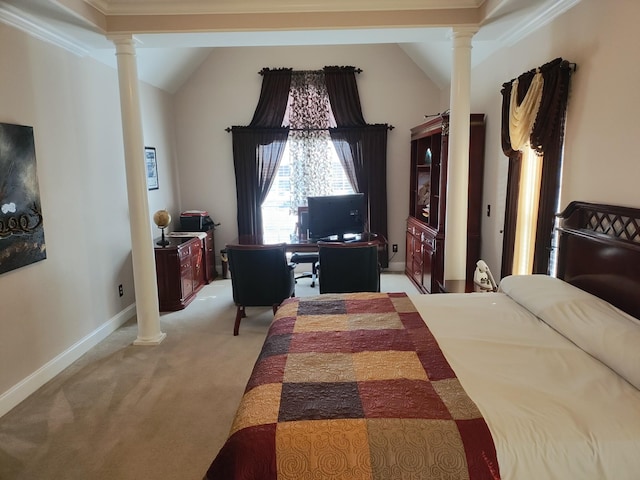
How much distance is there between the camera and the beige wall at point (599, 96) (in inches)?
82.8

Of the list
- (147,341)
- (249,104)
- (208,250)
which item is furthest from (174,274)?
(249,104)

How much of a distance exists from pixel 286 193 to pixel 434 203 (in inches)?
85.8

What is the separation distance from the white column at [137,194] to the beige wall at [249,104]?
233 centimetres

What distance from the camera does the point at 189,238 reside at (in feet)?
15.9

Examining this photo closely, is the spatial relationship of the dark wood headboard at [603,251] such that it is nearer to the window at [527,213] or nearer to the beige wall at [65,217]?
the window at [527,213]

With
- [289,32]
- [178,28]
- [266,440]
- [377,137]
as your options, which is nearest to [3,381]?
[266,440]

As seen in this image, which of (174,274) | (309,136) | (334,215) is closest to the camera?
(334,215)

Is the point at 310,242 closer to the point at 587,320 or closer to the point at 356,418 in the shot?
the point at 587,320

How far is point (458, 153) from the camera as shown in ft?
10.8

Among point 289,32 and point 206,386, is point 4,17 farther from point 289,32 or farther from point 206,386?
point 206,386

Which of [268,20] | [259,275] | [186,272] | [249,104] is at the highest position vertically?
[268,20]

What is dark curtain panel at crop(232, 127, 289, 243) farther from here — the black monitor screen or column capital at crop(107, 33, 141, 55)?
column capital at crop(107, 33, 141, 55)

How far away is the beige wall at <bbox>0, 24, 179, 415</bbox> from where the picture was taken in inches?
108

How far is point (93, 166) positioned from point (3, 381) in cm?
189
